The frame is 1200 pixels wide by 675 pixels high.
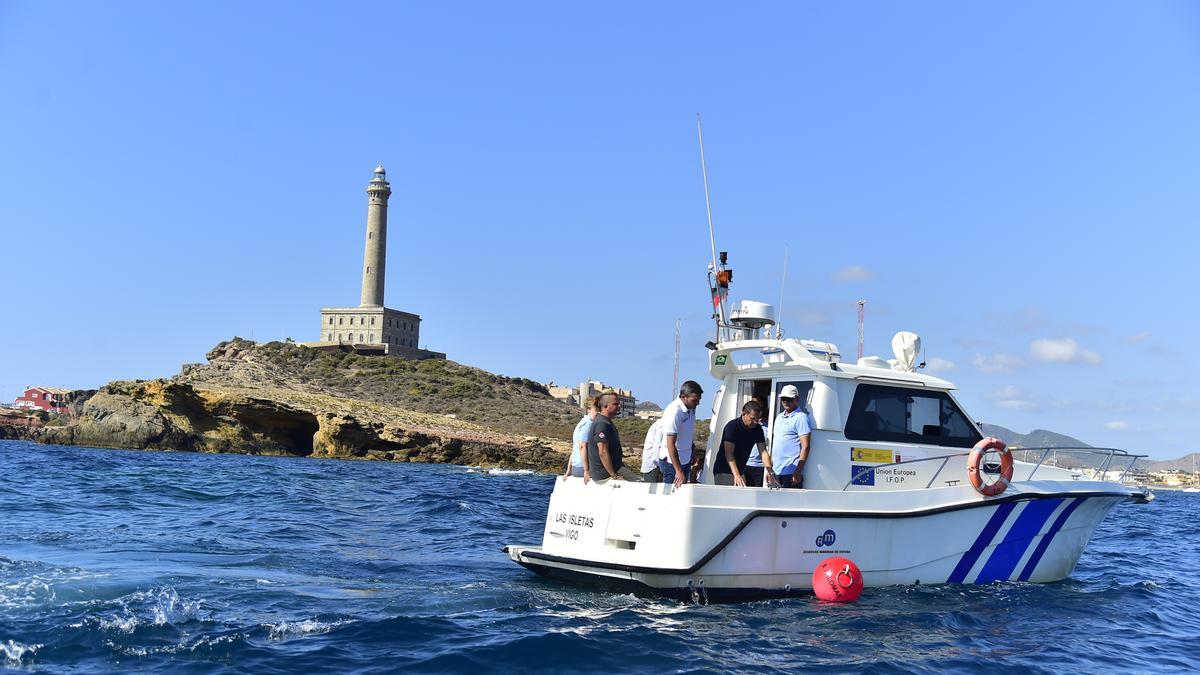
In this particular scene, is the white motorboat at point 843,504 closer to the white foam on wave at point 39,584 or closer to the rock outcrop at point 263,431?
the white foam on wave at point 39,584

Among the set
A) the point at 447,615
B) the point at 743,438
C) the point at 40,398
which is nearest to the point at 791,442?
the point at 743,438

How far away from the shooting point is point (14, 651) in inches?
276

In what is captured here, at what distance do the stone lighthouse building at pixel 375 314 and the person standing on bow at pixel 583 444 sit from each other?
89506 millimetres

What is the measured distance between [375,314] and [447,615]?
309ft

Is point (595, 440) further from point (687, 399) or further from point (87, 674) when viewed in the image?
point (87, 674)

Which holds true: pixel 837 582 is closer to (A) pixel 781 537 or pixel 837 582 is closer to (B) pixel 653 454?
(A) pixel 781 537

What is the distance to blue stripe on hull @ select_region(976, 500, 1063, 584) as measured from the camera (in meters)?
11.2

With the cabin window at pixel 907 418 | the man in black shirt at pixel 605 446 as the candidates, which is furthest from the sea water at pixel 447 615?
the cabin window at pixel 907 418

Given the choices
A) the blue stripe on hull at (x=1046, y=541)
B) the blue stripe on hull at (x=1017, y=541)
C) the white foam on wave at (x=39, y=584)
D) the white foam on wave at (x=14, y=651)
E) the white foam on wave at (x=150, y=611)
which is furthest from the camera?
the blue stripe on hull at (x=1046, y=541)

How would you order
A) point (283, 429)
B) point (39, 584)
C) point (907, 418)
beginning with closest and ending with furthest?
point (39, 584) < point (907, 418) < point (283, 429)

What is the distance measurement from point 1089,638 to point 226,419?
160 feet

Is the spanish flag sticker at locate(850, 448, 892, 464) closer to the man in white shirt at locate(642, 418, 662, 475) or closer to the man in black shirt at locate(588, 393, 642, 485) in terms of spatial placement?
the man in white shirt at locate(642, 418, 662, 475)

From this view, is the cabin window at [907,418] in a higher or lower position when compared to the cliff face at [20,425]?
higher

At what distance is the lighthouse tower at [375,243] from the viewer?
102 meters
